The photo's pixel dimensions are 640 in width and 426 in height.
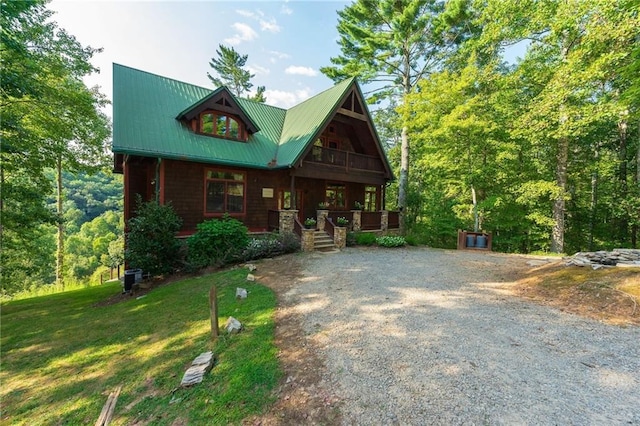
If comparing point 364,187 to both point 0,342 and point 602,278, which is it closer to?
point 602,278

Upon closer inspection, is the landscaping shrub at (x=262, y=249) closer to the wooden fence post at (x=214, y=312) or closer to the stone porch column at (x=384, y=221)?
the wooden fence post at (x=214, y=312)

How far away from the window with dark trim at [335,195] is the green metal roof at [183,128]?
11.8 ft

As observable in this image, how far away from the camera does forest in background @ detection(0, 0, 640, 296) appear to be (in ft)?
28.0

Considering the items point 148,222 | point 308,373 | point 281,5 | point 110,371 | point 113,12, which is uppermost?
point 281,5

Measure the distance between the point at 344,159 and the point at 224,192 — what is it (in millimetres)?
5845

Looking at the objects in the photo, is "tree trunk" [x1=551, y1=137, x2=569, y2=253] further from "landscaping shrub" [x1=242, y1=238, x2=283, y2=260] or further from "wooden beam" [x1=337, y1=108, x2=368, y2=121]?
"landscaping shrub" [x1=242, y1=238, x2=283, y2=260]

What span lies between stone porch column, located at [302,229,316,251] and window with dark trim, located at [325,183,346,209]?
172 inches

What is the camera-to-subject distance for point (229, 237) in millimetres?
8664

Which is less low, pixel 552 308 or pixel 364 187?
pixel 364 187

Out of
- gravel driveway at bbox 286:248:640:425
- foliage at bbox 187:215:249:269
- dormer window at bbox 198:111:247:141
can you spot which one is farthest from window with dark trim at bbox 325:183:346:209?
gravel driveway at bbox 286:248:640:425

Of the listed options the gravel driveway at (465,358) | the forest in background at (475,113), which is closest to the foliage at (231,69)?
the forest in background at (475,113)

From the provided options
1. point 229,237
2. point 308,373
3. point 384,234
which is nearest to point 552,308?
point 308,373

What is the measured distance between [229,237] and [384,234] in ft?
27.2

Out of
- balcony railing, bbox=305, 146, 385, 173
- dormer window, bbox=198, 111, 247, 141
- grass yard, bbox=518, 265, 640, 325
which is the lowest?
grass yard, bbox=518, 265, 640, 325
